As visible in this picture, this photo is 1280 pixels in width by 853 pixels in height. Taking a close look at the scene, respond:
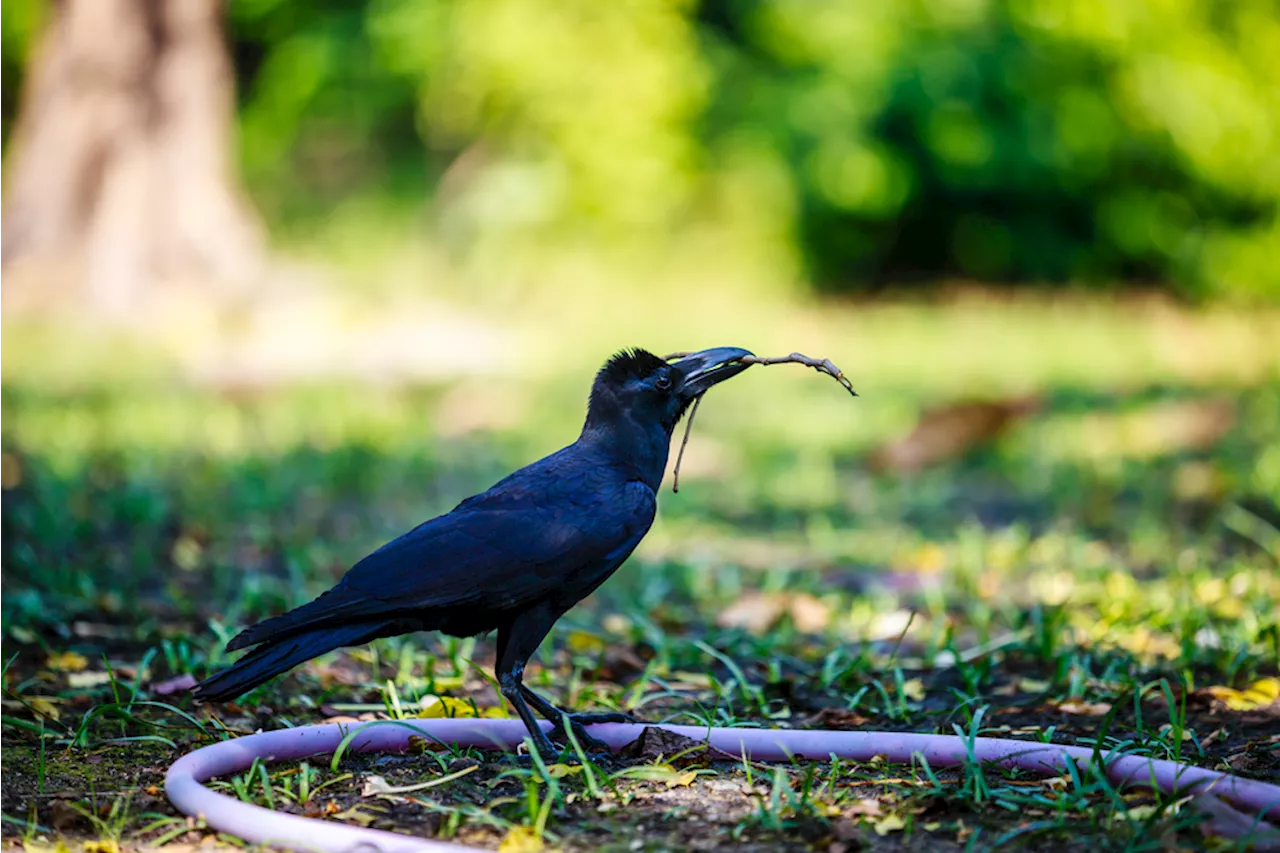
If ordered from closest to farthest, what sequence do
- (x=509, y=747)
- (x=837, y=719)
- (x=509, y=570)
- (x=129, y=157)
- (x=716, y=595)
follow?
(x=509, y=570), (x=509, y=747), (x=837, y=719), (x=716, y=595), (x=129, y=157)

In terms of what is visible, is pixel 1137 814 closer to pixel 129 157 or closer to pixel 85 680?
pixel 85 680

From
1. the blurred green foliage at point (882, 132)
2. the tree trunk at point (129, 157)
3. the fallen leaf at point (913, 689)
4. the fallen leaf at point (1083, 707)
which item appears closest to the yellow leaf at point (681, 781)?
the fallen leaf at point (913, 689)

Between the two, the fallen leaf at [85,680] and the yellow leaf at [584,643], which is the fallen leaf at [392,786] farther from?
the yellow leaf at [584,643]

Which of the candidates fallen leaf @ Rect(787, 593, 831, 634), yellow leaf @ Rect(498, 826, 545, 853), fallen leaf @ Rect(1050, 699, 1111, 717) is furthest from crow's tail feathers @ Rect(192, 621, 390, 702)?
fallen leaf @ Rect(787, 593, 831, 634)

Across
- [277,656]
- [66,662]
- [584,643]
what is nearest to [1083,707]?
[584,643]

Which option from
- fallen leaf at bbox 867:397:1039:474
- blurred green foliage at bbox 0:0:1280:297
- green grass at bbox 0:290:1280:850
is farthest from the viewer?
blurred green foliage at bbox 0:0:1280:297

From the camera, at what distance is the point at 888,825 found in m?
2.24

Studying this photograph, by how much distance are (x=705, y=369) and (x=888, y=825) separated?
103 cm

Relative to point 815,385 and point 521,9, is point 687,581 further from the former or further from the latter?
point 521,9

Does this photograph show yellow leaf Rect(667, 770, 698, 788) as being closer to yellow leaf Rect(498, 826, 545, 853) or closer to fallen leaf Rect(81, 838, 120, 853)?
yellow leaf Rect(498, 826, 545, 853)

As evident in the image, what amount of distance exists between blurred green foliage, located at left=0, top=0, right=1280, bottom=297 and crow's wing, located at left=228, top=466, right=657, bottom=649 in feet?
40.7

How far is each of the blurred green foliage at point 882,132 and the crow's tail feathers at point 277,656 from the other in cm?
1259

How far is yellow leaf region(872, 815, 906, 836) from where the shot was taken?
2227 millimetres

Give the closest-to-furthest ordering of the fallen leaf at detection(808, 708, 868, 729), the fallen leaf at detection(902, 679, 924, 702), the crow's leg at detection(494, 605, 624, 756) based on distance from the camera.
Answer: the crow's leg at detection(494, 605, 624, 756)
the fallen leaf at detection(808, 708, 868, 729)
the fallen leaf at detection(902, 679, 924, 702)
